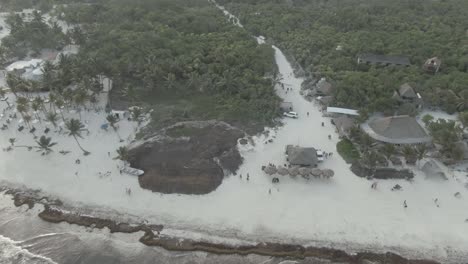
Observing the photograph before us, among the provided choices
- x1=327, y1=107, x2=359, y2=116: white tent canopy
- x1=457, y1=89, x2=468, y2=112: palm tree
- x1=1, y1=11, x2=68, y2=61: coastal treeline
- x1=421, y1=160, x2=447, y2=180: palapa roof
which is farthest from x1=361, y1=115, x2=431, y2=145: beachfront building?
x1=1, y1=11, x2=68, y2=61: coastal treeline

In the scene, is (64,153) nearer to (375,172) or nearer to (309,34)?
(375,172)

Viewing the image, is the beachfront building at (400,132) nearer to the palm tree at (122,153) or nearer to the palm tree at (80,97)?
the palm tree at (122,153)

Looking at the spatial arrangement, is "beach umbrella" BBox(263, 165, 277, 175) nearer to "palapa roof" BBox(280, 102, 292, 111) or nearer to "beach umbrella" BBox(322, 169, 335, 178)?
"beach umbrella" BBox(322, 169, 335, 178)

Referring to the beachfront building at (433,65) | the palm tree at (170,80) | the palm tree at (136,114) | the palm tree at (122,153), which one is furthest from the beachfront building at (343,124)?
the palm tree at (122,153)

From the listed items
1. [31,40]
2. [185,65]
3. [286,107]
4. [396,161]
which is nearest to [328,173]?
[396,161]

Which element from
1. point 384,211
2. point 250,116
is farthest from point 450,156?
point 250,116

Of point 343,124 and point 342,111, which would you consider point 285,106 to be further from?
point 343,124
